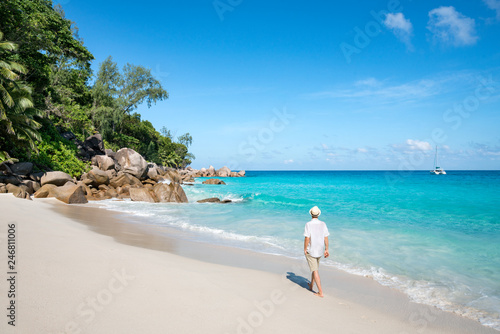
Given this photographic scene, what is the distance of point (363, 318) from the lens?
429 cm

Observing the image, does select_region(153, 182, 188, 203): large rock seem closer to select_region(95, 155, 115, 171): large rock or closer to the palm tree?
select_region(95, 155, 115, 171): large rock

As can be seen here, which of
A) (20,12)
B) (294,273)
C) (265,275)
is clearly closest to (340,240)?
(294,273)

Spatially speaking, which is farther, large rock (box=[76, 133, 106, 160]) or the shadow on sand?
large rock (box=[76, 133, 106, 160])

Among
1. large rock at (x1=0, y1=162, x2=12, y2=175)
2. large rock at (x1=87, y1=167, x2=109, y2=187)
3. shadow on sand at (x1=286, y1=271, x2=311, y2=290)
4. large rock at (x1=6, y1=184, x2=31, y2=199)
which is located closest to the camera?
shadow on sand at (x1=286, y1=271, x2=311, y2=290)

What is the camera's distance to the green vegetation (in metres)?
15.2

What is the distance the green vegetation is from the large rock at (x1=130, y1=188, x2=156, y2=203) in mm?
5377


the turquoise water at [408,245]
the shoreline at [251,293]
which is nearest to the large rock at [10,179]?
the turquoise water at [408,245]

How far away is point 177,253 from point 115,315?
394 cm

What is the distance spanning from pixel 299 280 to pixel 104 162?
24738 mm

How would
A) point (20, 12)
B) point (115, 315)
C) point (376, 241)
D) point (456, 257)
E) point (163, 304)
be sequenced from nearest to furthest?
point (115, 315)
point (163, 304)
point (456, 257)
point (376, 241)
point (20, 12)

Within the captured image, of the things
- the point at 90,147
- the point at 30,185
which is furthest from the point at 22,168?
the point at 90,147

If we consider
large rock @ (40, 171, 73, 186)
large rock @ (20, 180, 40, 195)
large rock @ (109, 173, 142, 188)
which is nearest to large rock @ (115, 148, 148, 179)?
large rock @ (109, 173, 142, 188)

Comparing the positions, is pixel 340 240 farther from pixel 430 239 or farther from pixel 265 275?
pixel 265 275

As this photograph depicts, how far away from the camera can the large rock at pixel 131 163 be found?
1054 inches
